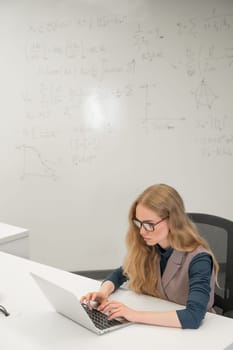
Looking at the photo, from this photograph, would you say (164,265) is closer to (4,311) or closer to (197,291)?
(197,291)

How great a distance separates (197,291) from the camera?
1472 millimetres

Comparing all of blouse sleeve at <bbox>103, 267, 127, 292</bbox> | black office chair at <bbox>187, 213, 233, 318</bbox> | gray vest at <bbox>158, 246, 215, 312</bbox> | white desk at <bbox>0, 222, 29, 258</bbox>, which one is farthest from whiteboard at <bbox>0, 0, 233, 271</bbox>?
gray vest at <bbox>158, 246, 215, 312</bbox>

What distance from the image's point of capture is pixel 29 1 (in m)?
3.27

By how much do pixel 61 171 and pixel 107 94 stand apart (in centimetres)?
69

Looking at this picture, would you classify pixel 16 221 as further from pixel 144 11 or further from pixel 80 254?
pixel 144 11

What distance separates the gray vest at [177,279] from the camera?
1.60 meters

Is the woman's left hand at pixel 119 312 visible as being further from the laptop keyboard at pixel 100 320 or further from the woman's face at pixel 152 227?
the woman's face at pixel 152 227

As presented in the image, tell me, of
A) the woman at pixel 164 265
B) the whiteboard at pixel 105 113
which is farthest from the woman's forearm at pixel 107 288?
the whiteboard at pixel 105 113

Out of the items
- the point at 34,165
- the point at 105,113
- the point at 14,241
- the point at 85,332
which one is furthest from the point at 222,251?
the point at 34,165

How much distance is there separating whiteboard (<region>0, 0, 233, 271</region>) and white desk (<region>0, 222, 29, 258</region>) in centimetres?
95

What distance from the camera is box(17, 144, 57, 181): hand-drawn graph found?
342 cm

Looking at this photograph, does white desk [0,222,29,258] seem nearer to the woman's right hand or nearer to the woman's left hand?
the woman's right hand

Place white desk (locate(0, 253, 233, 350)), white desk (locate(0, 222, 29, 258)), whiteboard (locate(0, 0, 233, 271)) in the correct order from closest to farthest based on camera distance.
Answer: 1. white desk (locate(0, 253, 233, 350))
2. white desk (locate(0, 222, 29, 258))
3. whiteboard (locate(0, 0, 233, 271))

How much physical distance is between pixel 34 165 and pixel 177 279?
6.67 ft
